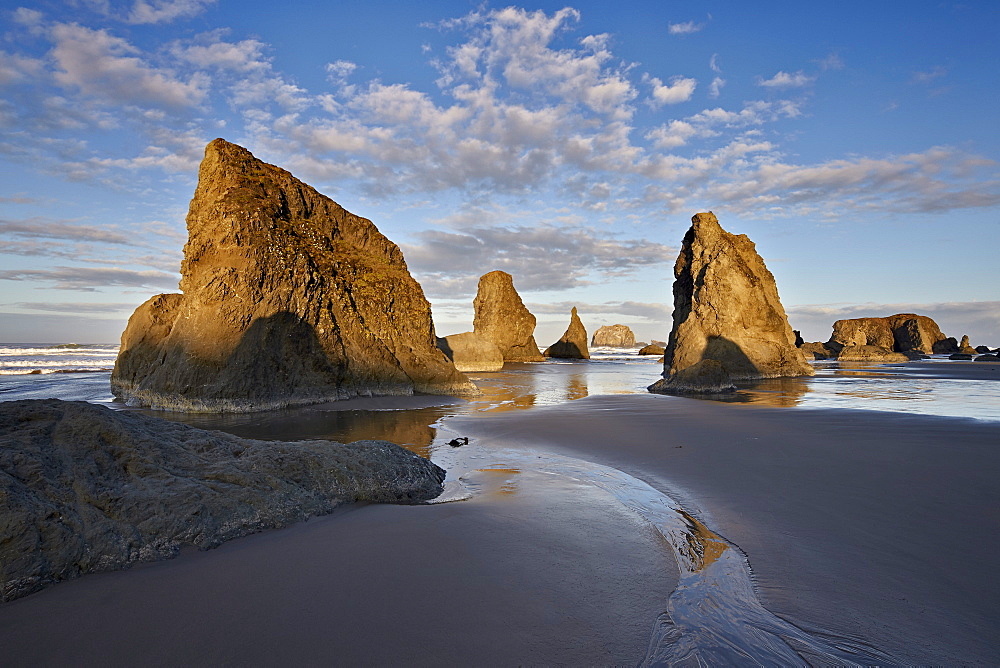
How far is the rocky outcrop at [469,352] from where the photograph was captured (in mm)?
41500

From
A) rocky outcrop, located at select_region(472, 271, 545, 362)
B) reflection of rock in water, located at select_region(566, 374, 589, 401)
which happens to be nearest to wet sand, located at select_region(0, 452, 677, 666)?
reflection of rock in water, located at select_region(566, 374, 589, 401)

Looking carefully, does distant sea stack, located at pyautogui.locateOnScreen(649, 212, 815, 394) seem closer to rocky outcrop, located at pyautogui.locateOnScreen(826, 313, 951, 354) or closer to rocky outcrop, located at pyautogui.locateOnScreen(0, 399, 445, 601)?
rocky outcrop, located at pyautogui.locateOnScreen(0, 399, 445, 601)

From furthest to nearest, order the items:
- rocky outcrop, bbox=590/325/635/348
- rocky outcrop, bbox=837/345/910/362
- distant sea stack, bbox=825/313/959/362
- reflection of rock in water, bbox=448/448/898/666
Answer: rocky outcrop, bbox=590/325/635/348, distant sea stack, bbox=825/313/959/362, rocky outcrop, bbox=837/345/910/362, reflection of rock in water, bbox=448/448/898/666

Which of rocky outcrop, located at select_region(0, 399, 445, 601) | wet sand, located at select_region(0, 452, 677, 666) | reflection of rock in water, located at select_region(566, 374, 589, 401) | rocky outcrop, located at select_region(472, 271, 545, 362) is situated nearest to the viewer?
wet sand, located at select_region(0, 452, 677, 666)

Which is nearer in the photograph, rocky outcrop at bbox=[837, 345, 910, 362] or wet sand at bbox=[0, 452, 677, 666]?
wet sand at bbox=[0, 452, 677, 666]

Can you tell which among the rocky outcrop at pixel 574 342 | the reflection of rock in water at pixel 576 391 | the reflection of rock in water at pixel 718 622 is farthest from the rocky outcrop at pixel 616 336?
the reflection of rock in water at pixel 718 622

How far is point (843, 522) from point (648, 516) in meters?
1.67

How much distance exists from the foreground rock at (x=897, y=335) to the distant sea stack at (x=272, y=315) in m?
73.9

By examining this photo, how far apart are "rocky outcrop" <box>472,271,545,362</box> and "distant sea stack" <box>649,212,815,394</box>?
27.5m

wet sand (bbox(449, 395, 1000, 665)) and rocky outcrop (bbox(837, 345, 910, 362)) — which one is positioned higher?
rocky outcrop (bbox(837, 345, 910, 362))

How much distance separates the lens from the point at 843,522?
430 centimetres

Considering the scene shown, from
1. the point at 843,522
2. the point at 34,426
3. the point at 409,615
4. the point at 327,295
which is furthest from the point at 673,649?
the point at 327,295

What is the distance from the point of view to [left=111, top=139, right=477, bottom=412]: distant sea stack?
14703mm

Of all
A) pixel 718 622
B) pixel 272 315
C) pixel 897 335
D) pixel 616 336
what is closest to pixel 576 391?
pixel 272 315
